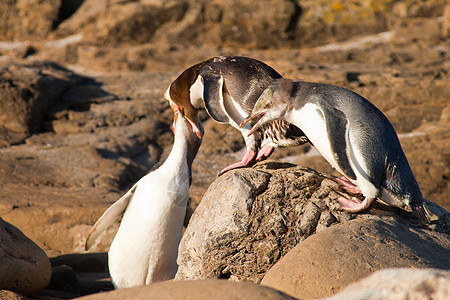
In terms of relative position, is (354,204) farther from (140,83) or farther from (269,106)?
(140,83)

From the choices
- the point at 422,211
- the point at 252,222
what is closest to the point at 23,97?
the point at 252,222

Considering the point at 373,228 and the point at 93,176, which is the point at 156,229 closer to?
the point at 373,228

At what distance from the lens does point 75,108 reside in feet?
29.7

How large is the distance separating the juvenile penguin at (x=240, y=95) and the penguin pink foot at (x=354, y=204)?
0.66 meters

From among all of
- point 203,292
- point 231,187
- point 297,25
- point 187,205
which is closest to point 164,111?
point 297,25

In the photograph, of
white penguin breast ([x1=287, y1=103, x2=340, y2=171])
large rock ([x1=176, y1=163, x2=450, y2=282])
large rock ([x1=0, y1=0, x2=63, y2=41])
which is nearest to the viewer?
large rock ([x1=176, y1=163, x2=450, y2=282])

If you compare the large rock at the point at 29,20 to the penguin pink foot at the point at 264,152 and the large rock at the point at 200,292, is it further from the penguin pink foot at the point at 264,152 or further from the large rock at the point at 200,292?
the large rock at the point at 200,292

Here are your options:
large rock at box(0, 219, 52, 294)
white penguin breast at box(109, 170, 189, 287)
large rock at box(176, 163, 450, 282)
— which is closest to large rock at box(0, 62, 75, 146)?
large rock at box(0, 219, 52, 294)

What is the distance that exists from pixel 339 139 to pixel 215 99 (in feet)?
A: 3.89

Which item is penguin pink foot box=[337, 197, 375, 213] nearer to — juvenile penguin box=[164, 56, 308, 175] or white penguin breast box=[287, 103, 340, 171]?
white penguin breast box=[287, 103, 340, 171]

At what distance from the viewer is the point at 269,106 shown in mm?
3898

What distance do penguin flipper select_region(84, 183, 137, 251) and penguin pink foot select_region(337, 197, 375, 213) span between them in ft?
6.37

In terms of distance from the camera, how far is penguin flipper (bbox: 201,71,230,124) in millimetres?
4359

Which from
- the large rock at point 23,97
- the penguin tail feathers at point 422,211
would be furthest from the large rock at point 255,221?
the large rock at point 23,97
